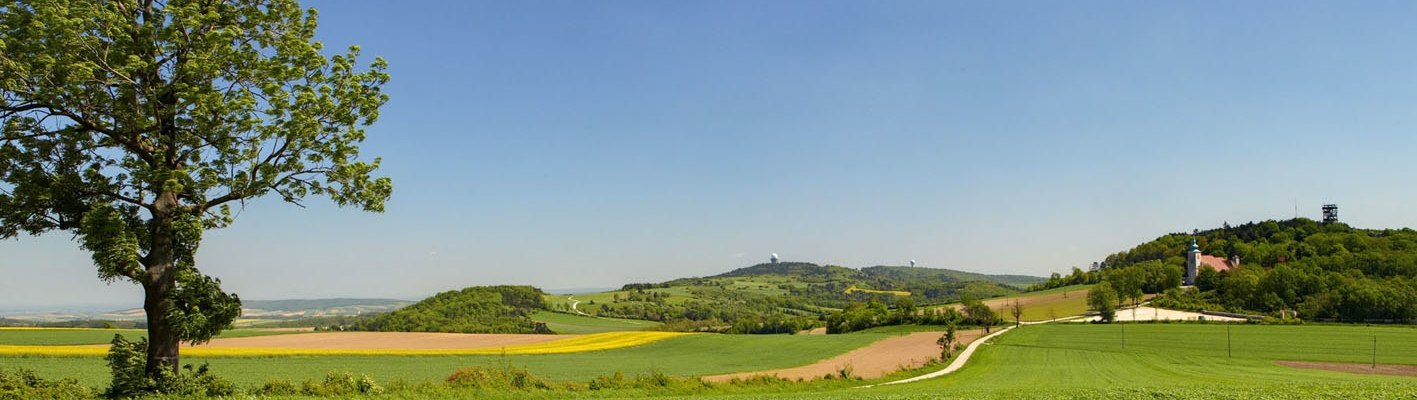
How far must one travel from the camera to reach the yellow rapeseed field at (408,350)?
1511 inches

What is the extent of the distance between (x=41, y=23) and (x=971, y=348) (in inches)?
2660

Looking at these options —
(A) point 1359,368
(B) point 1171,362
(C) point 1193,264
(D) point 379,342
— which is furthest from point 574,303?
(C) point 1193,264

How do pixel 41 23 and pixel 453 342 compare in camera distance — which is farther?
pixel 453 342

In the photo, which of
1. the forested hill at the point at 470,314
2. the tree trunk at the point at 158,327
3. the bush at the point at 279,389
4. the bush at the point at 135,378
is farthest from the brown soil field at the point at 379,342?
the tree trunk at the point at 158,327

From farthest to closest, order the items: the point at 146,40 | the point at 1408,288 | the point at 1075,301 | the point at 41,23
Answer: the point at 1075,301 → the point at 1408,288 → the point at 146,40 → the point at 41,23

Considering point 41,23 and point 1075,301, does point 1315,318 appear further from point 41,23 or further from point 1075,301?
point 41,23

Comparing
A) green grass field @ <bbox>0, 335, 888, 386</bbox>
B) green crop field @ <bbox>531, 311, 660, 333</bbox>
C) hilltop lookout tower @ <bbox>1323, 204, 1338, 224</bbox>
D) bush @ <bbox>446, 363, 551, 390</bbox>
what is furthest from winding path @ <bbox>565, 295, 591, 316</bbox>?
hilltop lookout tower @ <bbox>1323, 204, 1338, 224</bbox>

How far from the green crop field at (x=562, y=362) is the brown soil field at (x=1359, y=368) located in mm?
35193

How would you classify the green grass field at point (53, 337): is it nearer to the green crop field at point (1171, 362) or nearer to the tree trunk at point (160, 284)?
the tree trunk at point (160, 284)

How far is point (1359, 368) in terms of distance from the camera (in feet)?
168

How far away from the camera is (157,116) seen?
1420cm

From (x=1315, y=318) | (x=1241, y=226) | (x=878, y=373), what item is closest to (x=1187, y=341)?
(x=1315, y=318)

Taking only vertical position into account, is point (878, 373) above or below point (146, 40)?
below

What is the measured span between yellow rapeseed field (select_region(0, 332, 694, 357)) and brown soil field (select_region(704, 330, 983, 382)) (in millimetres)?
18992
